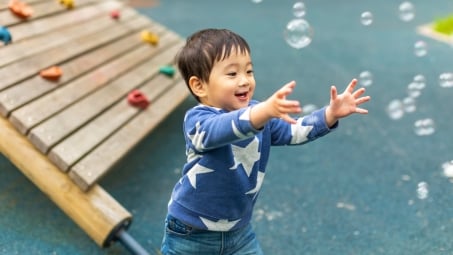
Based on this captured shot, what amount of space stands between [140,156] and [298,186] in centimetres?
113

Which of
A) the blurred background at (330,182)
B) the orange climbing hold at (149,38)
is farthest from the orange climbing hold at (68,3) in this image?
the blurred background at (330,182)

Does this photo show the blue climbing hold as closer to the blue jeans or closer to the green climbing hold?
the green climbing hold

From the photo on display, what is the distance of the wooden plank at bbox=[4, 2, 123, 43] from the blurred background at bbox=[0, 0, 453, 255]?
32.4 inches

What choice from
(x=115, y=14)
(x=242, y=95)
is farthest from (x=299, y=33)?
(x=115, y=14)

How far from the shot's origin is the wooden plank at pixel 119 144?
267cm

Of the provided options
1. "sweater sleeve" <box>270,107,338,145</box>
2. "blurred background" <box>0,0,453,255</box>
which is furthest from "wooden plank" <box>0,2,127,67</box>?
"sweater sleeve" <box>270,107,338,145</box>

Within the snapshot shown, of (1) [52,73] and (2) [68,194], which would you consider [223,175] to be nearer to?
(2) [68,194]

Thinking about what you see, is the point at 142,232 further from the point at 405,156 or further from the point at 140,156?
the point at 405,156

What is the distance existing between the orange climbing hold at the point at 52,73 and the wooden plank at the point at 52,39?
0.16 meters

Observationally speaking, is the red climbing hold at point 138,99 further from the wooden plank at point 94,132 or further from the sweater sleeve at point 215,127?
the sweater sleeve at point 215,127

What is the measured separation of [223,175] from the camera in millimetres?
1782

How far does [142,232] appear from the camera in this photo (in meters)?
2.89

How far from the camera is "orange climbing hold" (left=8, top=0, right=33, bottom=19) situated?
3.55 metres

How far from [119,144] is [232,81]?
1530 mm
